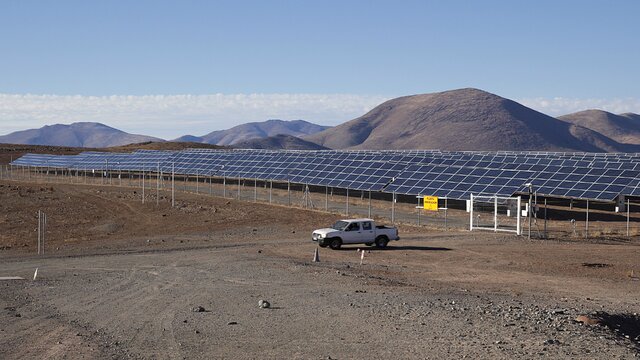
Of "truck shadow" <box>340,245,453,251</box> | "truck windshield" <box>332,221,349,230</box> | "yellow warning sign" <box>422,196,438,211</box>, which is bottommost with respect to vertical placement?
"truck shadow" <box>340,245,453,251</box>

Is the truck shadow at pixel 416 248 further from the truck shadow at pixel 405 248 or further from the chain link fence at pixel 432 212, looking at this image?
the chain link fence at pixel 432 212

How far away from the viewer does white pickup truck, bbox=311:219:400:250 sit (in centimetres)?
3881

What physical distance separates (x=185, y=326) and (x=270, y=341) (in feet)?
8.43

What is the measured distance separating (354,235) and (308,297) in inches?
658

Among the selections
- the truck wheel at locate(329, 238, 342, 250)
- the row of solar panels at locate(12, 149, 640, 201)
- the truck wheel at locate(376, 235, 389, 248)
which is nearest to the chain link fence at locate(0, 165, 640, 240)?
the row of solar panels at locate(12, 149, 640, 201)

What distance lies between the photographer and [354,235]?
128 ft

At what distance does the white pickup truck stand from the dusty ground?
2.36ft

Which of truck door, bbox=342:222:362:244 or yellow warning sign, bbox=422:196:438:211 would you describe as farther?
yellow warning sign, bbox=422:196:438:211

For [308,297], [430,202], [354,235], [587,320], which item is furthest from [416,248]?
[587,320]

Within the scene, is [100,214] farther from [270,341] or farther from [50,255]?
[270,341]

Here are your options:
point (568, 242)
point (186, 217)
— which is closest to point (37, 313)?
point (568, 242)

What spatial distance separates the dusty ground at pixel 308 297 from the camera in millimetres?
15695

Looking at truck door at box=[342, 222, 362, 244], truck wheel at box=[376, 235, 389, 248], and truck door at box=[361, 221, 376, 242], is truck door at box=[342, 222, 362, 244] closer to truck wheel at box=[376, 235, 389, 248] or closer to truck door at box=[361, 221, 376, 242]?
truck door at box=[361, 221, 376, 242]

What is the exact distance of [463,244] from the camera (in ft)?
135
